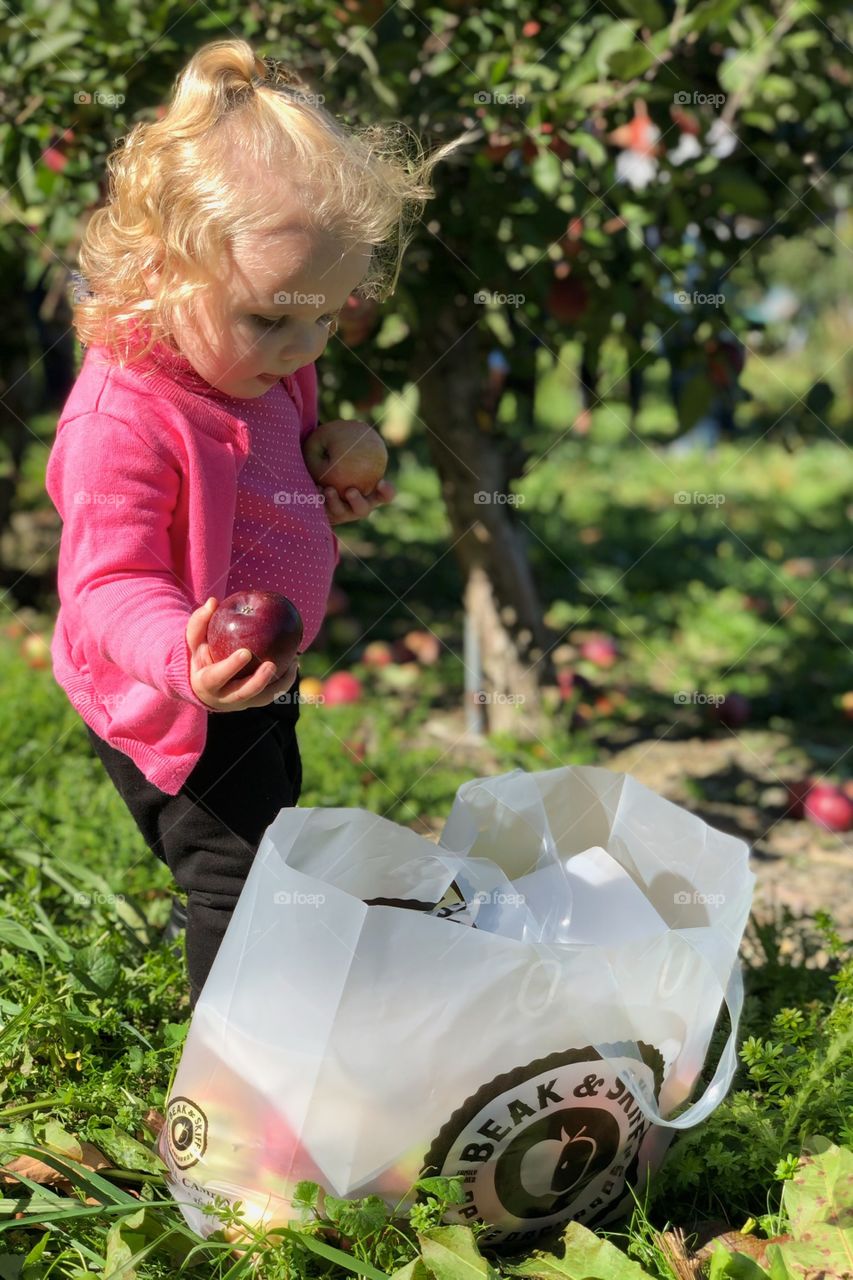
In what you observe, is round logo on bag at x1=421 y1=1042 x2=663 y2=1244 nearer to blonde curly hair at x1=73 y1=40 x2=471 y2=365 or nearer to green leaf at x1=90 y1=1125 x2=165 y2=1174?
green leaf at x1=90 y1=1125 x2=165 y2=1174

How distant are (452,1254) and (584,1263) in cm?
13

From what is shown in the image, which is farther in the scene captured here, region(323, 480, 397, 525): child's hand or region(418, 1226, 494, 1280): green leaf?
region(323, 480, 397, 525): child's hand

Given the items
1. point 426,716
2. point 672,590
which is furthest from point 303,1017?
point 672,590

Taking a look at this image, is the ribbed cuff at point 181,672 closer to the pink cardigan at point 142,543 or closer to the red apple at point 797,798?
the pink cardigan at point 142,543

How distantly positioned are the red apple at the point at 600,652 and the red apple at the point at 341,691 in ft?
2.27

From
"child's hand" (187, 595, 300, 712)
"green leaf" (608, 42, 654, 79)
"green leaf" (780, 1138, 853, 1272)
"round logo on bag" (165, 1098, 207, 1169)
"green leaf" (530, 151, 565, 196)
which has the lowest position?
"round logo on bag" (165, 1098, 207, 1169)

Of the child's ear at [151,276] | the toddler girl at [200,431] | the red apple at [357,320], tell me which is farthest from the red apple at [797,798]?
the child's ear at [151,276]

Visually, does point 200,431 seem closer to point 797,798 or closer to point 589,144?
point 589,144

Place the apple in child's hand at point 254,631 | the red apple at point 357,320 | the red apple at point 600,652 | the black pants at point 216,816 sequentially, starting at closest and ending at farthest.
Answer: the apple in child's hand at point 254,631, the black pants at point 216,816, the red apple at point 357,320, the red apple at point 600,652

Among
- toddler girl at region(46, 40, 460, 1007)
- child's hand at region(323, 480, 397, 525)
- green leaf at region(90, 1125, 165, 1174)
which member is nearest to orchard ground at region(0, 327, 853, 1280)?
green leaf at region(90, 1125, 165, 1174)

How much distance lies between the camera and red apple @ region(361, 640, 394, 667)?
12.0ft

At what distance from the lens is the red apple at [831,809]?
276cm

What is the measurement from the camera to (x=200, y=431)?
1.44 metres

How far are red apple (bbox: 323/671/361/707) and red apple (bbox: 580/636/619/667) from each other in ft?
2.27
